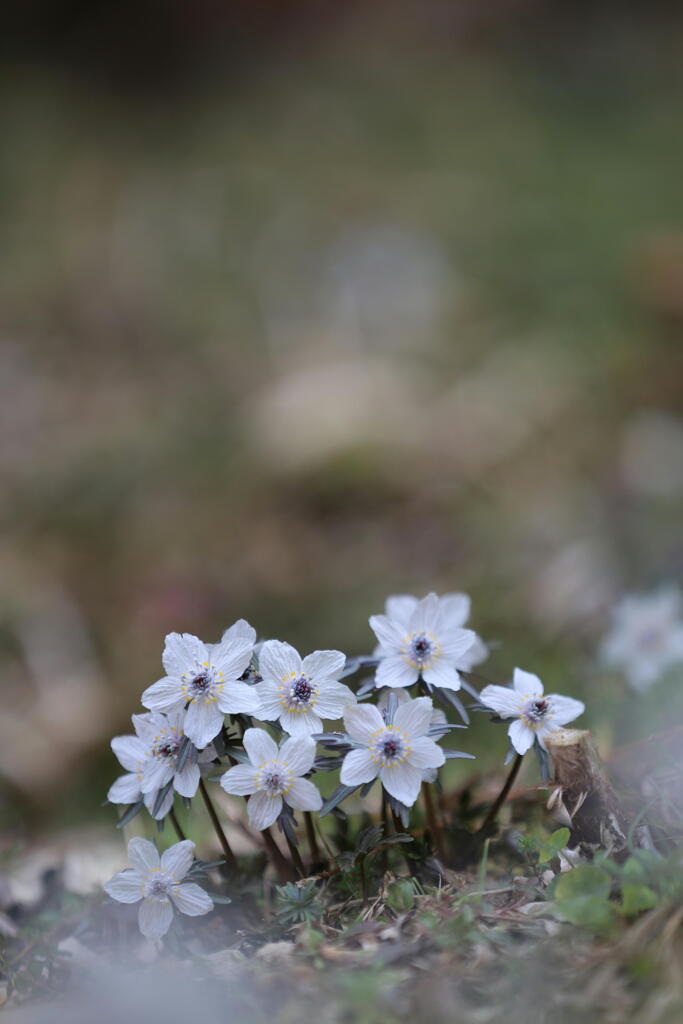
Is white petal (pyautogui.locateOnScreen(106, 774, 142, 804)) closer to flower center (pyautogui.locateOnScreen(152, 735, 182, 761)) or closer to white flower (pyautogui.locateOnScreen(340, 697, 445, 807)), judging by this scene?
flower center (pyautogui.locateOnScreen(152, 735, 182, 761))

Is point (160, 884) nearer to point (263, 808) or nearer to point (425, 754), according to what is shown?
point (263, 808)

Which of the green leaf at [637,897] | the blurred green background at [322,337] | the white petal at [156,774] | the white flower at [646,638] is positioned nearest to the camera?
the green leaf at [637,897]

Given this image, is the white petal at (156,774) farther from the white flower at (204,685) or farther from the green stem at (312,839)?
the green stem at (312,839)

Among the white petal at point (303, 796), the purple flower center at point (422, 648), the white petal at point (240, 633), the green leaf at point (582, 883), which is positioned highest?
the white petal at point (240, 633)

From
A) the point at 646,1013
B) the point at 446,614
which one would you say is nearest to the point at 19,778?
the point at 446,614

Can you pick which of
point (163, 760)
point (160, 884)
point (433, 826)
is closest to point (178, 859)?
point (160, 884)

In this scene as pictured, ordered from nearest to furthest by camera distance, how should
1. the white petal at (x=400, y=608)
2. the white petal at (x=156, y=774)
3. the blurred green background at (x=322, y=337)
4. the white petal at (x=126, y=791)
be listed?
the white petal at (x=156, y=774) < the white petal at (x=126, y=791) < the white petal at (x=400, y=608) < the blurred green background at (x=322, y=337)

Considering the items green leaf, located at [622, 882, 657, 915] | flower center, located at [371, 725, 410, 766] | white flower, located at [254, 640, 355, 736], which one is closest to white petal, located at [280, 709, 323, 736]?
white flower, located at [254, 640, 355, 736]

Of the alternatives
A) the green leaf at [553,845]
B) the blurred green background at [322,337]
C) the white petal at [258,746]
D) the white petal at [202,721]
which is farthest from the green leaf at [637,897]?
the blurred green background at [322,337]
